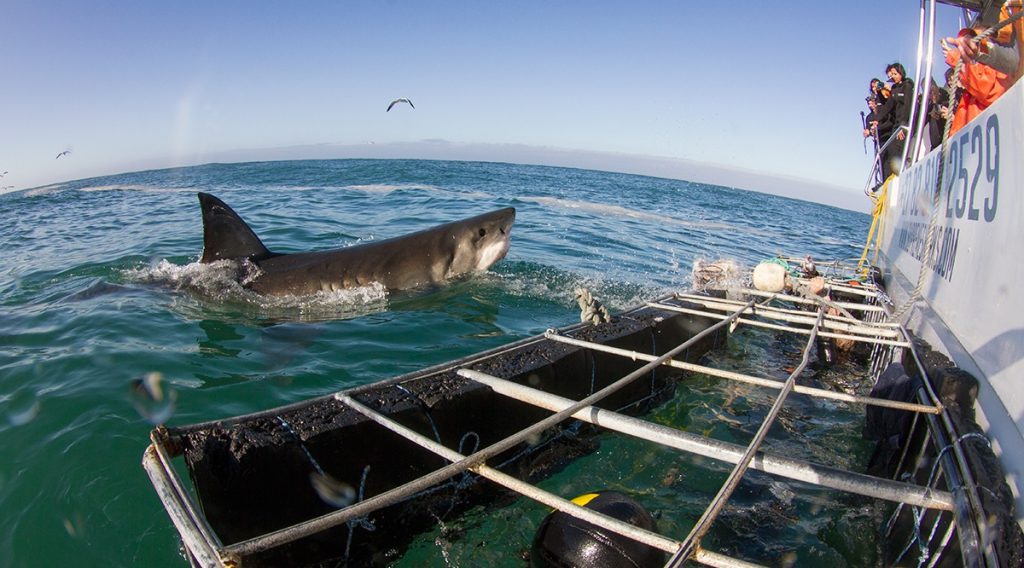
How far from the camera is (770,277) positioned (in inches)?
235

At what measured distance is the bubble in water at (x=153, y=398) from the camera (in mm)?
3676

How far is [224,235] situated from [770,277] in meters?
6.11

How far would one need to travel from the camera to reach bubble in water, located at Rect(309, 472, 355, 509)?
237 cm

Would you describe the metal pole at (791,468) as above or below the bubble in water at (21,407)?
above

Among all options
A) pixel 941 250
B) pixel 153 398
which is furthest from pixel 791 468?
pixel 153 398

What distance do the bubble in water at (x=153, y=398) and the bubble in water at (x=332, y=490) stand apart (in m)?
1.86

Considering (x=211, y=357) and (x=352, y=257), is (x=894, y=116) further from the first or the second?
(x=211, y=357)

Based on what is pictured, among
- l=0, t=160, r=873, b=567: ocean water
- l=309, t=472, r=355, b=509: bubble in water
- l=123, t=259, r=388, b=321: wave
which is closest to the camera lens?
l=309, t=472, r=355, b=509: bubble in water

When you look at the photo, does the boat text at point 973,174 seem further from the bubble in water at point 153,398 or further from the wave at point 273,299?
the wave at point 273,299

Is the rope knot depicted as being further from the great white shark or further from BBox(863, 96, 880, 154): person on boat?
BBox(863, 96, 880, 154): person on boat

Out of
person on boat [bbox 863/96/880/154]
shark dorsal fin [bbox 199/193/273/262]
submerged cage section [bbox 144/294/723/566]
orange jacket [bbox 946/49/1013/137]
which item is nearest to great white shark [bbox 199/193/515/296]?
shark dorsal fin [bbox 199/193/273/262]

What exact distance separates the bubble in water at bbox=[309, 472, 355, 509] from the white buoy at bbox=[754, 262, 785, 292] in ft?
16.5

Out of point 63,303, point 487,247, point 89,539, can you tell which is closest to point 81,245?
point 63,303

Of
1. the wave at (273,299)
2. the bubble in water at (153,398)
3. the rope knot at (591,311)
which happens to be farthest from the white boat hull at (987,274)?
the wave at (273,299)
